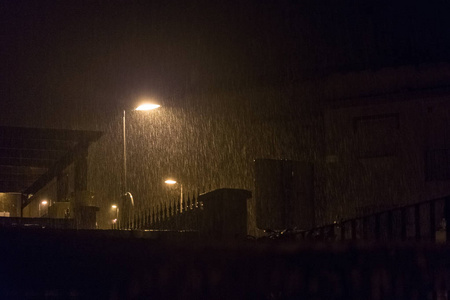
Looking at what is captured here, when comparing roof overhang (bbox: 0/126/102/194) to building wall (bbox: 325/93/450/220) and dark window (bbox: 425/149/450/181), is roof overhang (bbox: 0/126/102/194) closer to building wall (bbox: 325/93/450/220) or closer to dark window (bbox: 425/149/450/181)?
building wall (bbox: 325/93/450/220)

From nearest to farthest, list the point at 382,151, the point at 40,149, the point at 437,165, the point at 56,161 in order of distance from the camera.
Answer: the point at 40,149
the point at 437,165
the point at 382,151
the point at 56,161

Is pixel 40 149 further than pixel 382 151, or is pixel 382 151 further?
pixel 382 151

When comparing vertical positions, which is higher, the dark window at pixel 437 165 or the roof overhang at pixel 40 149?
the roof overhang at pixel 40 149

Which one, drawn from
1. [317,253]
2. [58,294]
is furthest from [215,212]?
[58,294]

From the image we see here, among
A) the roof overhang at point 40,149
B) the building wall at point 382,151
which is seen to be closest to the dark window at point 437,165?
the building wall at point 382,151

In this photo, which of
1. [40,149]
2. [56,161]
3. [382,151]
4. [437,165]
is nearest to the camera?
[40,149]

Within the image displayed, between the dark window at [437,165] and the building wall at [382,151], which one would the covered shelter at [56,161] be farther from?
the dark window at [437,165]

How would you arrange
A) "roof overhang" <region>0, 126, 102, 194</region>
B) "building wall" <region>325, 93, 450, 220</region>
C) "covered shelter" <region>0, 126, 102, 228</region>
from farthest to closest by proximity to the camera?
"building wall" <region>325, 93, 450, 220</region> → "roof overhang" <region>0, 126, 102, 194</region> → "covered shelter" <region>0, 126, 102, 228</region>

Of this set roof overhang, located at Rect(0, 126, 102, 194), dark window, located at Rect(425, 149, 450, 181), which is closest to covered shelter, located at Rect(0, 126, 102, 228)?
roof overhang, located at Rect(0, 126, 102, 194)

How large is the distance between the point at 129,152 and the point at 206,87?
5.61 m

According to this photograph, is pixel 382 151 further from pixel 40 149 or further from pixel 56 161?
pixel 56 161

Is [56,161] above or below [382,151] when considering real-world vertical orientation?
above

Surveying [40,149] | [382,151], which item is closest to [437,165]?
[382,151]

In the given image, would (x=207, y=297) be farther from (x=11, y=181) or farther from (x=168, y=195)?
(x=11, y=181)
